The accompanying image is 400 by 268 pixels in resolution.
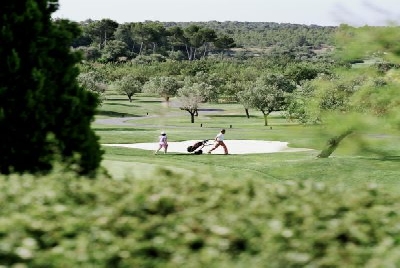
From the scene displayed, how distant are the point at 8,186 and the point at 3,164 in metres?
3.53

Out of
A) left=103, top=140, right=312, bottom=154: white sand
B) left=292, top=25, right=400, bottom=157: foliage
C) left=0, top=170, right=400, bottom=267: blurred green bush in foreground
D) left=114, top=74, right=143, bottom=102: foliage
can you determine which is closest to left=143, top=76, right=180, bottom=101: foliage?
left=114, top=74, right=143, bottom=102: foliage

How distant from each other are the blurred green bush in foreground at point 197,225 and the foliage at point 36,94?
136 inches

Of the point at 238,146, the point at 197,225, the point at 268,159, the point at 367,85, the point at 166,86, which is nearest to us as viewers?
the point at 197,225

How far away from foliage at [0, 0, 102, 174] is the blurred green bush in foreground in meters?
3.47

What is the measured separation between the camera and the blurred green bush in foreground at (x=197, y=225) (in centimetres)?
432

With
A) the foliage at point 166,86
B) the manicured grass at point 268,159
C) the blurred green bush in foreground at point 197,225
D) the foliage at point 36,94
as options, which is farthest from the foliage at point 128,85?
the blurred green bush in foreground at point 197,225

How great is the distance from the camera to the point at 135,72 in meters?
107

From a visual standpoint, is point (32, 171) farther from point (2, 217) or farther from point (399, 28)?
point (399, 28)

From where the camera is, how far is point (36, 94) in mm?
9617

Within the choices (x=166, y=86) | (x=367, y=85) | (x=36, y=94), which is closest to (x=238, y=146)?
(x=367, y=85)

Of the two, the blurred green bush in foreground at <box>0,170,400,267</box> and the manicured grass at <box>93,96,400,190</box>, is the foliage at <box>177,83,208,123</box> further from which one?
the blurred green bush in foreground at <box>0,170,400,267</box>

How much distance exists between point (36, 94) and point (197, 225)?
A: 5581 mm

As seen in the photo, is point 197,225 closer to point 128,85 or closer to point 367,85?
point 367,85

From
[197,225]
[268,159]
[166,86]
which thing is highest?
[166,86]
